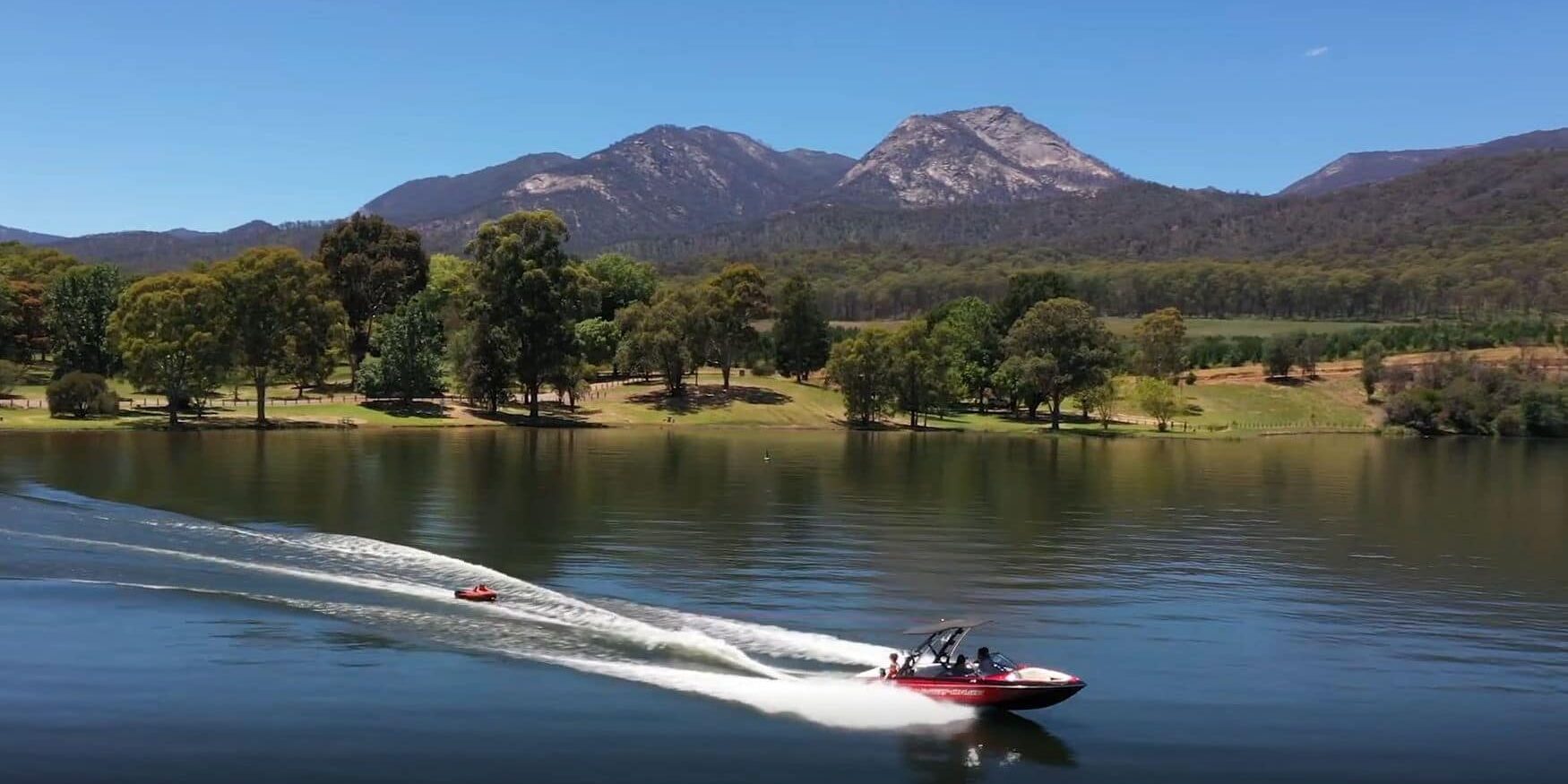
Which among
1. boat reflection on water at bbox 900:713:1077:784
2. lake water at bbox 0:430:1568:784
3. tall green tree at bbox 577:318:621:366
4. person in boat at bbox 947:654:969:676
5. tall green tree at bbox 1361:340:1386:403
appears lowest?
boat reflection on water at bbox 900:713:1077:784

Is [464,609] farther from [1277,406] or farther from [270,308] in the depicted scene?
[1277,406]

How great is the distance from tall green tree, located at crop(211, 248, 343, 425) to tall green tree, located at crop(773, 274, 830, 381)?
6535 cm

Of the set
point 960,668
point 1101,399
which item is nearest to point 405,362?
point 1101,399

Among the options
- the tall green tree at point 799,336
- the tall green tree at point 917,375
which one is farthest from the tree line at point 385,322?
the tall green tree at point 917,375

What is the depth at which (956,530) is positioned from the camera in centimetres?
5828

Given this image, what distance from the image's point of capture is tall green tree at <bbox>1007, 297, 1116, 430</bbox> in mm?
144250

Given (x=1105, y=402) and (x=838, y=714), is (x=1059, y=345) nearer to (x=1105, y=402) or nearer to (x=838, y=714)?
(x=1105, y=402)

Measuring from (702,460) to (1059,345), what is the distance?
67.8 m

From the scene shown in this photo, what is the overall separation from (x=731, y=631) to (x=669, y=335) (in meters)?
109

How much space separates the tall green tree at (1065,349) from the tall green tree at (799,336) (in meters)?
31.6

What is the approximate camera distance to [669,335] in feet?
467

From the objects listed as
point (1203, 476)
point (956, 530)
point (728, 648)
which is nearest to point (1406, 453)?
point (1203, 476)

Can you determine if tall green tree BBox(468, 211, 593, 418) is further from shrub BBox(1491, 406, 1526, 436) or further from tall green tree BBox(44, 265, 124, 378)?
shrub BBox(1491, 406, 1526, 436)

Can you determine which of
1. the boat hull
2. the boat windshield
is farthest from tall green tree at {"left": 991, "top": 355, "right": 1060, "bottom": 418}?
the boat windshield
